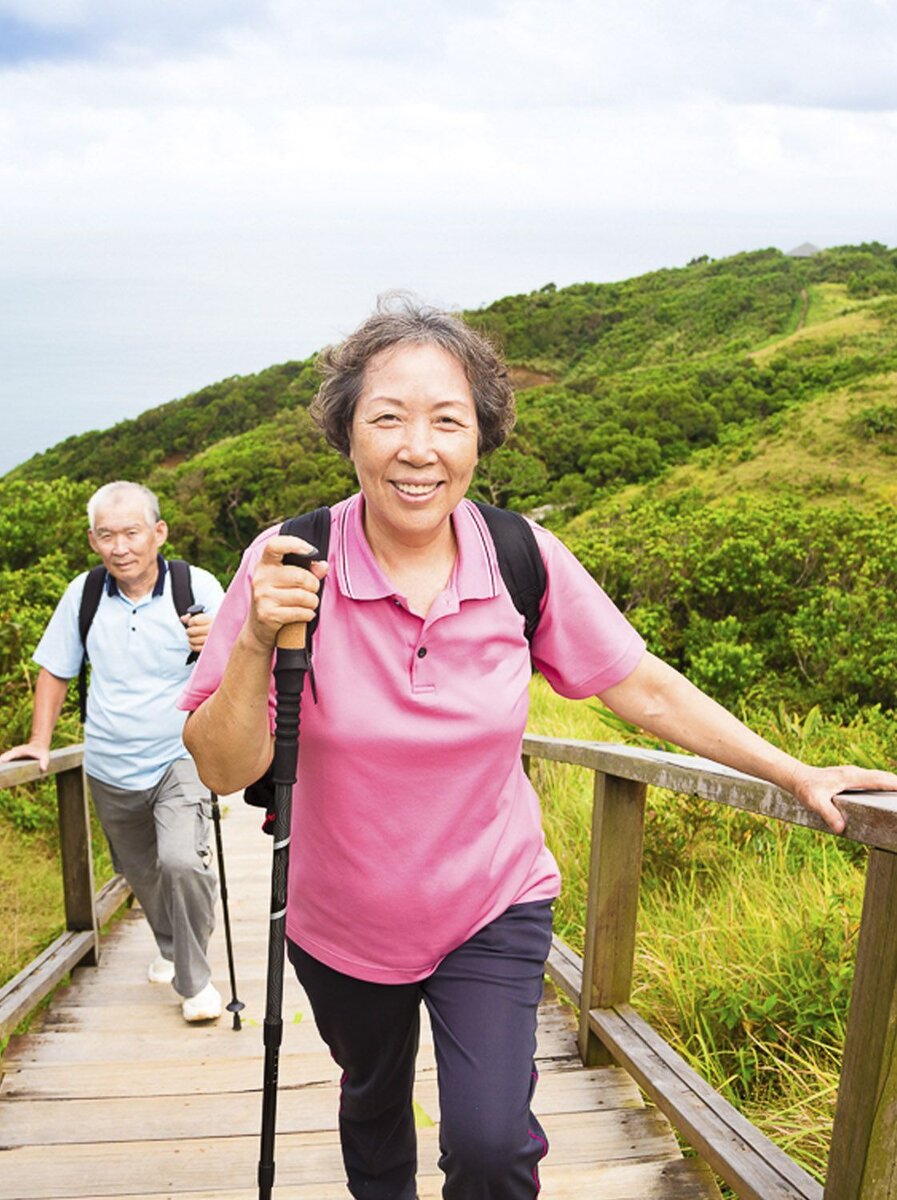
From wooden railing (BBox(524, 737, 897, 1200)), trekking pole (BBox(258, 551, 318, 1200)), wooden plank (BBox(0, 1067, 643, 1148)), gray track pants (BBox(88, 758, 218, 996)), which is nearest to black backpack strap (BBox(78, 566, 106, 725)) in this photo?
gray track pants (BBox(88, 758, 218, 996))

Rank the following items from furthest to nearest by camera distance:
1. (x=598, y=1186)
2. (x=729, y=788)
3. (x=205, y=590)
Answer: (x=205, y=590) → (x=598, y=1186) → (x=729, y=788)

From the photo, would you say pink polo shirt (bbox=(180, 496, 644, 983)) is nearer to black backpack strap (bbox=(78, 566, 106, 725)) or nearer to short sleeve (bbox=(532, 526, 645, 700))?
short sleeve (bbox=(532, 526, 645, 700))

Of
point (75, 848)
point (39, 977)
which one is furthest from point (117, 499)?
point (39, 977)

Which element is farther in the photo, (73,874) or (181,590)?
(73,874)

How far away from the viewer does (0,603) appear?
8.30 m

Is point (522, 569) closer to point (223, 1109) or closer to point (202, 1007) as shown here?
point (223, 1109)

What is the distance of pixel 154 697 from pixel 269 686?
1.94 meters

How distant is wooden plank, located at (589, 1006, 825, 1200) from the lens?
2.07 meters

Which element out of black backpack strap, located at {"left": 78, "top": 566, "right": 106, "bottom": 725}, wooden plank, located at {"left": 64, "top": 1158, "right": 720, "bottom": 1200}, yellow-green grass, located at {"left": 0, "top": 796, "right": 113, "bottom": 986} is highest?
black backpack strap, located at {"left": 78, "top": 566, "right": 106, "bottom": 725}

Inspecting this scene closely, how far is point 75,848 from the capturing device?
394 cm

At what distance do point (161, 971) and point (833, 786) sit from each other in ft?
9.79

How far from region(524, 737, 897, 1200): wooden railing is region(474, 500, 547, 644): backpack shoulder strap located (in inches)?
21.9

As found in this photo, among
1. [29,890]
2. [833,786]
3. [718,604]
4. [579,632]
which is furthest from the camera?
[718,604]

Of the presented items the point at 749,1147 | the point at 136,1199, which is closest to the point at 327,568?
the point at 749,1147
